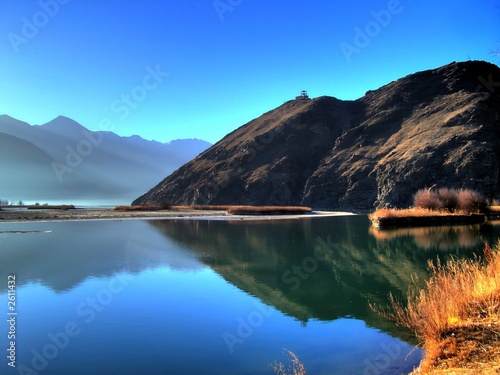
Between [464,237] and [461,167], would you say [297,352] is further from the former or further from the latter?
[461,167]

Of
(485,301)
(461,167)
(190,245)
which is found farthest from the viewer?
(461,167)

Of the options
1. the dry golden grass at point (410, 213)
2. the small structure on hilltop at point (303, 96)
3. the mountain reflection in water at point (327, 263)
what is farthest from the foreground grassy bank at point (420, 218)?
the small structure on hilltop at point (303, 96)

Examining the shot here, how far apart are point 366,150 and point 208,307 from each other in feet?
321

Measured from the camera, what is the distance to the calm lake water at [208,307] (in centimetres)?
1020

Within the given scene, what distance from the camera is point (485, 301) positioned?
9.07 meters

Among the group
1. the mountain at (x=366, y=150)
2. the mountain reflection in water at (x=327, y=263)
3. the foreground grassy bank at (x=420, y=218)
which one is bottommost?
the mountain reflection in water at (x=327, y=263)

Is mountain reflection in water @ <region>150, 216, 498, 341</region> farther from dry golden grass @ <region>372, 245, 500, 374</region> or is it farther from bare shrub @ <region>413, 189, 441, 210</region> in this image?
bare shrub @ <region>413, 189, 441, 210</region>

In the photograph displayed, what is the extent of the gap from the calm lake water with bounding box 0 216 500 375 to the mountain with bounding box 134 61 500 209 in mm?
54842

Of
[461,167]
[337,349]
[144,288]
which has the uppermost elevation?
[461,167]

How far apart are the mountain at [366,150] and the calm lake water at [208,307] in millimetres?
54842

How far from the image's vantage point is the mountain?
269 ft

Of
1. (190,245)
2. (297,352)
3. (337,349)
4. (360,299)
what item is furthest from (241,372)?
(190,245)

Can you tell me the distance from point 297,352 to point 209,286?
8.68 m

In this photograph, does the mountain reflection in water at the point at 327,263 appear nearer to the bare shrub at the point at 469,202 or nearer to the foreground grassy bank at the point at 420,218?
the foreground grassy bank at the point at 420,218
